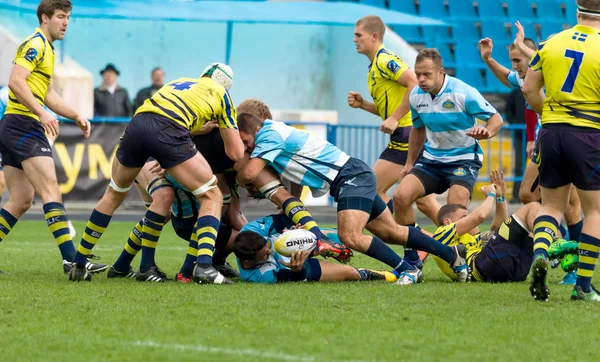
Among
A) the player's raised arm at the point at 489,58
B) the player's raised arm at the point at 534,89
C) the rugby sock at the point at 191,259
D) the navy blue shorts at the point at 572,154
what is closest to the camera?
the navy blue shorts at the point at 572,154

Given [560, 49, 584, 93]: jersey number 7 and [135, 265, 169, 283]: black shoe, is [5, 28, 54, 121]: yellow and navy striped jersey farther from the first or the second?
[560, 49, 584, 93]: jersey number 7

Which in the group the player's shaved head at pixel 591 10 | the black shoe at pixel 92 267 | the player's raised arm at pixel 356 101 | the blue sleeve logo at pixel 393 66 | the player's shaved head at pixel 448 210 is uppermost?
the player's shaved head at pixel 591 10

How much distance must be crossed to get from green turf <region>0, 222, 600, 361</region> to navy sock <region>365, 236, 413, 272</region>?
253 mm

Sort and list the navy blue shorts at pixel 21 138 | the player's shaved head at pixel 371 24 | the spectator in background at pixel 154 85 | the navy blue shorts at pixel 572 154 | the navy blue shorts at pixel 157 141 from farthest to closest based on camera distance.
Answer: the spectator in background at pixel 154 85 < the player's shaved head at pixel 371 24 < the navy blue shorts at pixel 21 138 < the navy blue shorts at pixel 157 141 < the navy blue shorts at pixel 572 154

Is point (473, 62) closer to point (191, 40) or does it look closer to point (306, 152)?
point (191, 40)

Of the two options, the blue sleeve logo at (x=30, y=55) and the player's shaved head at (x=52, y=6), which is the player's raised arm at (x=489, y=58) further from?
the blue sleeve logo at (x=30, y=55)

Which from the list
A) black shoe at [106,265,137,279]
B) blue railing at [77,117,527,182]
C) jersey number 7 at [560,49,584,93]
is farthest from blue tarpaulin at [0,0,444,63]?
jersey number 7 at [560,49,584,93]

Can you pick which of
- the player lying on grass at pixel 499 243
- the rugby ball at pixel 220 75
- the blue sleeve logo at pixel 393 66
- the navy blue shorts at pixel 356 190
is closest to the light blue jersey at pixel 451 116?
the blue sleeve logo at pixel 393 66

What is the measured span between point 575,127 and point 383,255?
80.2 inches

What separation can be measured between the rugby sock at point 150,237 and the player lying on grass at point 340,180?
735 mm

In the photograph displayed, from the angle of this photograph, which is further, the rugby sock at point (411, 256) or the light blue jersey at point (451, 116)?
the light blue jersey at point (451, 116)

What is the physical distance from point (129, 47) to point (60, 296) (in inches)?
638

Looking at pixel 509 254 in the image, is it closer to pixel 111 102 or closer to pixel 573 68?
pixel 573 68

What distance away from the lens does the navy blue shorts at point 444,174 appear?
9492 millimetres
